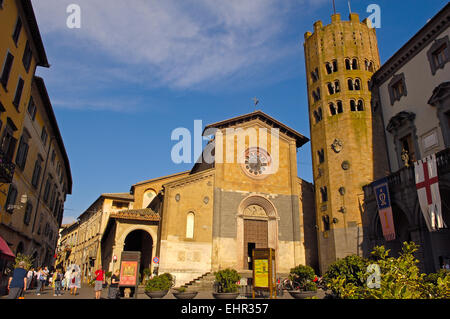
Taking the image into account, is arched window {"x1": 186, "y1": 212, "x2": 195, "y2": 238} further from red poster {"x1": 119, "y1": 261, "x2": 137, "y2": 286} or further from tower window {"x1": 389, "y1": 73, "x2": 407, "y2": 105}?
Answer: tower window {"x1": 389, "y1": 73, "x2": 407, "y2": 105}

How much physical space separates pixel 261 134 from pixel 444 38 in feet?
53.4

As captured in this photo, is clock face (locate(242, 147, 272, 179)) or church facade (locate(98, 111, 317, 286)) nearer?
church facade (locate(98, 111, 317, 286))

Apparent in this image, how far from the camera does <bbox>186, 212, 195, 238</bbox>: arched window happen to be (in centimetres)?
2659

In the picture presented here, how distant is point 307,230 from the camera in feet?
97.2

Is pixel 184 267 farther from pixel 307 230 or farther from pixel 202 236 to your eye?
pixel 307 230

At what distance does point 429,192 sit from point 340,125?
10611mm

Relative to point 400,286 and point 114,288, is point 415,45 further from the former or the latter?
point 114,288

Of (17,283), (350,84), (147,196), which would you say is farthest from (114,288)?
(147,196)

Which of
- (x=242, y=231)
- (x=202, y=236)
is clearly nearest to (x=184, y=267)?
(x=202, y=236)

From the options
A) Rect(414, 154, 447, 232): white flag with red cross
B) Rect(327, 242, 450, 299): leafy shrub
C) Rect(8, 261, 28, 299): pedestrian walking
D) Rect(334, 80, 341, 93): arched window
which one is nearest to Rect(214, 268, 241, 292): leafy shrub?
Rect(8, 261, 28, 299): pedestrian walking

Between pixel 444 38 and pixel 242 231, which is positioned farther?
pixel 242 231

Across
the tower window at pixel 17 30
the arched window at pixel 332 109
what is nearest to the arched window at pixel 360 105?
the arched window at pixel 332 109

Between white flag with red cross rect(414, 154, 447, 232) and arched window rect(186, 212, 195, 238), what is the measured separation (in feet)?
54.1
